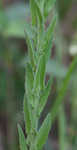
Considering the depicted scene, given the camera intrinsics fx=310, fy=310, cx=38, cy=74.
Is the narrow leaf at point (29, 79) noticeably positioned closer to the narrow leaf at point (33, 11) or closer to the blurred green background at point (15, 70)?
the narrow leaf at point (33, 11)

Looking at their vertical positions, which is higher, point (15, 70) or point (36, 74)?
point (36, 74)

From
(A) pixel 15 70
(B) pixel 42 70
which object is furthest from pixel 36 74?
(A) pixel 15 70

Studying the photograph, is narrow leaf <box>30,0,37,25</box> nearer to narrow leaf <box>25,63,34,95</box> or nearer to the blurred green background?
narrow leaf <box>25,63,34,95</box>

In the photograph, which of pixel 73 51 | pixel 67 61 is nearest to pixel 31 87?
pixel 73 51

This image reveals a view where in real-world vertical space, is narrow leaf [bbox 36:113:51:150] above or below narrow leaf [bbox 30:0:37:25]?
below

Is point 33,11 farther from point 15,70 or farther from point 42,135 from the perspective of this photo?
point 15,70

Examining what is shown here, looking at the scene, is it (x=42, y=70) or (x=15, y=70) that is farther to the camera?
(x=15, y=70)

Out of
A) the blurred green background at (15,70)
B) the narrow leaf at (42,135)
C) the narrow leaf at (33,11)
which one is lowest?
the blurred green background at (15,70)

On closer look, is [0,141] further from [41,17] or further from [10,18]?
[41,17]

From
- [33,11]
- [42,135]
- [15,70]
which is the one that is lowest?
[15,70]

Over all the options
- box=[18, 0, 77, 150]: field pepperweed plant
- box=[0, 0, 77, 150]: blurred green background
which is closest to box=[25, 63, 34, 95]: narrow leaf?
box=[18, 0, 77, 150]: field pepperweed plant

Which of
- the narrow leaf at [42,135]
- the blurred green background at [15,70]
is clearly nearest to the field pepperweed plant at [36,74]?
the narrow leaf at [42,135]

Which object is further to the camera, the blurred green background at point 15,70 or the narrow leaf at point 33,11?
the blurred green background at point 15,70
